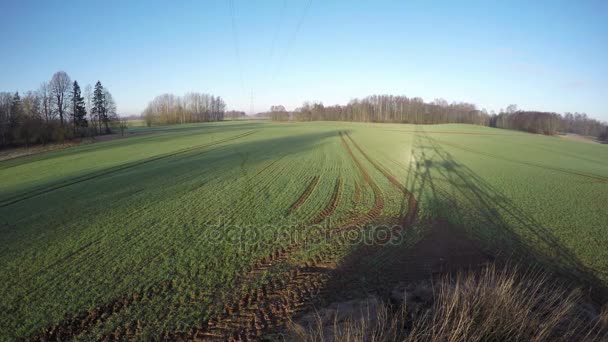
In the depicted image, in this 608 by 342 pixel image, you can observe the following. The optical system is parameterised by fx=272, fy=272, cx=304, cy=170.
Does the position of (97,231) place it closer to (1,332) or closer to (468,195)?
(1,332)

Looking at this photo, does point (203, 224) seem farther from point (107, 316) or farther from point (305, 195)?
point (305, 195)

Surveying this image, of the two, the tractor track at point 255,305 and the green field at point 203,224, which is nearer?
the tractor track at point 255,305

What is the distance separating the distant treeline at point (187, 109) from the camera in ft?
382

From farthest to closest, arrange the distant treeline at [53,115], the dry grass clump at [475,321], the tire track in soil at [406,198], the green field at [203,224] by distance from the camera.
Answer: the distant treeline at [53,115], the tire track in soil at [406,198], the green field at [203,224], the dry grass clump at [475,321]

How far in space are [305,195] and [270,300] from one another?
25.4 feet

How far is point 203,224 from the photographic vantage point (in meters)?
10.0

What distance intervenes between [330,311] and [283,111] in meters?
141

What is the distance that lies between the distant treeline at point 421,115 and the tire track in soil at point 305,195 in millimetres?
99913

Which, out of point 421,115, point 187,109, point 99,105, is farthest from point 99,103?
point 421,115

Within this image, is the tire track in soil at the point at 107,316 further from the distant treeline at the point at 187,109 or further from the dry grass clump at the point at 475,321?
the distant treeline at the point at 187,109

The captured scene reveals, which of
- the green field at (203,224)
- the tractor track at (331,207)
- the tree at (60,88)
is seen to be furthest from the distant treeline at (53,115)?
the tractor track at (331,207)

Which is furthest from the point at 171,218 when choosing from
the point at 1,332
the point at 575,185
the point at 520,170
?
the point at 520,170

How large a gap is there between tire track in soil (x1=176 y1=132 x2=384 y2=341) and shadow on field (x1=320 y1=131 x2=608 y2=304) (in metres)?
0.45

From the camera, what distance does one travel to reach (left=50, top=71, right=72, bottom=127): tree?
61125 millimetres
